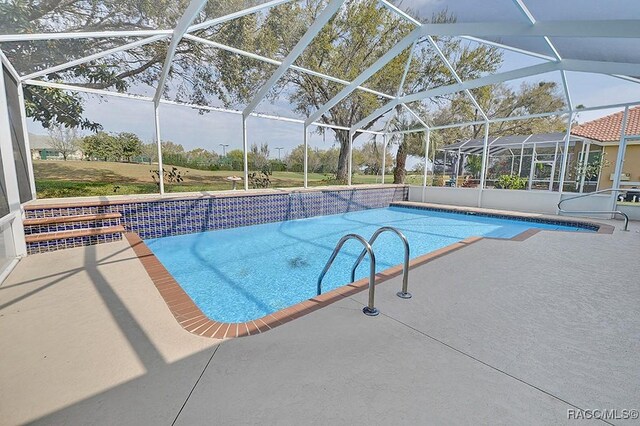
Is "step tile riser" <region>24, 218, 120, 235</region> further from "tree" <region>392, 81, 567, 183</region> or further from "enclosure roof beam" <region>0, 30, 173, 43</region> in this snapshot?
"tree" <region>392, 81, 567, 183</region>

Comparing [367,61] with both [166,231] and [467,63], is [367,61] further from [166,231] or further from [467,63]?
[166,231]

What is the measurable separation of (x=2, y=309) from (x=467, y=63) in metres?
15.6

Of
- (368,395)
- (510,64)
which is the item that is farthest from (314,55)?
(368,395)

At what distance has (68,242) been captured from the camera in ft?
14.7

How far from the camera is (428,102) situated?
14.1 meters

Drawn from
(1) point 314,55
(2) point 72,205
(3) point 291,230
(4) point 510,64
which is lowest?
(3) point 291,230

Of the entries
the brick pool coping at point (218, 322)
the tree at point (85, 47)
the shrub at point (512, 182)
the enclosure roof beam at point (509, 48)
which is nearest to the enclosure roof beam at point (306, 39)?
the tree at point (85, 47)

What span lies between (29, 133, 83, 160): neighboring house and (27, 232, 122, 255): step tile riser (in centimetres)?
538

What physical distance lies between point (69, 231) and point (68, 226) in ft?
0.63

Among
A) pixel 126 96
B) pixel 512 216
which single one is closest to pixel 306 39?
pixel 126 96

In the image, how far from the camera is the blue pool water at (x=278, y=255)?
408 centimetres

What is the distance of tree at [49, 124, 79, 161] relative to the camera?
850cm

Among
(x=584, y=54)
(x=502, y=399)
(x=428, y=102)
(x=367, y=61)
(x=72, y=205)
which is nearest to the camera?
(x=502, y=399)

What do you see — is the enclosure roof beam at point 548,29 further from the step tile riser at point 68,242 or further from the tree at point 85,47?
the step tile riser at point 68,242
